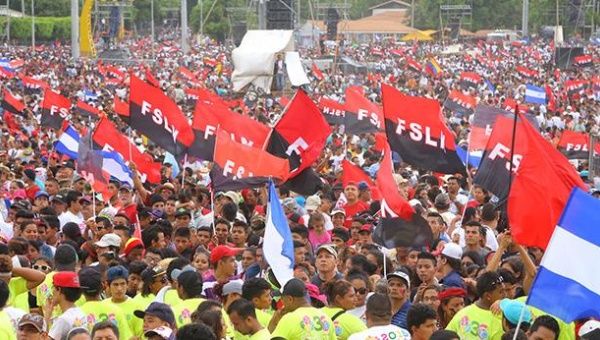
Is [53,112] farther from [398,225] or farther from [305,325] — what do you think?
[305,325]

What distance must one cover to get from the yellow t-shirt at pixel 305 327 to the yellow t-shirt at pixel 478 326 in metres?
0.76

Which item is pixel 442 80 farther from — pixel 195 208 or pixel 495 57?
pixel 195 208

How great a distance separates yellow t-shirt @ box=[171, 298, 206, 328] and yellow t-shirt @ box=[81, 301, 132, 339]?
29 centimetres

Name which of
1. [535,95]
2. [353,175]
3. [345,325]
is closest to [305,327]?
[345,325]

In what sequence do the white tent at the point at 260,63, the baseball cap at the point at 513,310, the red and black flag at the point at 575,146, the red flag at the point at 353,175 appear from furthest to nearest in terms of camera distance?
the white tent at the point at 260,63, the red and black flag at the point at 575,146, the red flag at the point at 353,175, the baseball cap at the point at 513,310

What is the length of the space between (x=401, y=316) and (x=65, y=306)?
76.2 inches

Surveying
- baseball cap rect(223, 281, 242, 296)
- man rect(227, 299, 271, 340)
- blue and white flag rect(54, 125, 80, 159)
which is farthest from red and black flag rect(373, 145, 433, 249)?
blue and white flag rect(54, 125, 80, 159)

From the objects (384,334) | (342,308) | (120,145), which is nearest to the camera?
(384,334)

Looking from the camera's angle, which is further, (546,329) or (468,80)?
(468,80)

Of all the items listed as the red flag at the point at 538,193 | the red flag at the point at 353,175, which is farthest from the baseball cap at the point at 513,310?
the red flag at the point at 353,175

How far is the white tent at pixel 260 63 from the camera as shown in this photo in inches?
1465

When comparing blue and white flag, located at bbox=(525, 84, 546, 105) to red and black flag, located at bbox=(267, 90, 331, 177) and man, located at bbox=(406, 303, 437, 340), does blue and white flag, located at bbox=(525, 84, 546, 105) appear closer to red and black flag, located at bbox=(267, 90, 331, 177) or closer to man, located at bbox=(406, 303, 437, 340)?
red and black flag, located at bbox=(267, 90, 331, 177)

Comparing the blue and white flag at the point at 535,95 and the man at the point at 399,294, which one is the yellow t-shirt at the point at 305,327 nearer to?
the man at the point at 399,294

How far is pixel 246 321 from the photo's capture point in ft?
27.1
